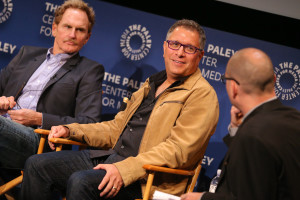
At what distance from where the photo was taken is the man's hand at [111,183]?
2.53 metres

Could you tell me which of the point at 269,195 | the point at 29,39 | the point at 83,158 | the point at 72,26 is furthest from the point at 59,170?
the point at 29,39

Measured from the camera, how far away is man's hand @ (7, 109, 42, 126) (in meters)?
3.26

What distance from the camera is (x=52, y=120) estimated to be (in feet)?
10.9

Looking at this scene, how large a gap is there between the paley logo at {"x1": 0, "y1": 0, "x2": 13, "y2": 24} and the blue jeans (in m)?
1.58

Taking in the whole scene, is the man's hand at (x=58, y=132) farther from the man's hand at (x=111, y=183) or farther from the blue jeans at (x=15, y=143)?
→ the man's hand at (x=111, y=183)

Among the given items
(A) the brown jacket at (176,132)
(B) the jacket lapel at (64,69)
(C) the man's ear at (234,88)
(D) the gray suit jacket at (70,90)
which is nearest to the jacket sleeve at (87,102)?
(D) the gray suit jacket at (70,90)

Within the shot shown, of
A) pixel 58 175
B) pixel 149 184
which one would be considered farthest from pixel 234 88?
pixel 58 175

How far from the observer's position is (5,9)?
4.36 meters

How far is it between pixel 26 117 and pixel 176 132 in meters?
1.25

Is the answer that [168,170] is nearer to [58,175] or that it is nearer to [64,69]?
[58,175]

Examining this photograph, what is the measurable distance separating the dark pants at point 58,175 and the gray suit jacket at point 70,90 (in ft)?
1.57

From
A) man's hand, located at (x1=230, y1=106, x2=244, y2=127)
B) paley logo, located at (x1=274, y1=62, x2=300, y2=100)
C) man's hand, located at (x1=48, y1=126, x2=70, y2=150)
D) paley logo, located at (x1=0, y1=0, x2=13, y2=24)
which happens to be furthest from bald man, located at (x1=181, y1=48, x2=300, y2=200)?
paley logo, located at (x1=0, y1=0, x2=13, y2=24)

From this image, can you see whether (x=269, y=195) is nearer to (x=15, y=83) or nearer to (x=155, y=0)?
(x=15, y=83)

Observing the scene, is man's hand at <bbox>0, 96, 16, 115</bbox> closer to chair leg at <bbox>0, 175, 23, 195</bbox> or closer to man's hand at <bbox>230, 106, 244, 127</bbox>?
chair leg at <bbox>0, 175, 23, 195</bbox>
